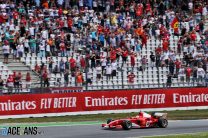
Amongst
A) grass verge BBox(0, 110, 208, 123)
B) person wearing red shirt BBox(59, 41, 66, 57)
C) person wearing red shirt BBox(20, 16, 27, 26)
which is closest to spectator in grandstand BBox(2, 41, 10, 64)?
person wearing red shirt BBox(20, 16, 27, 26)

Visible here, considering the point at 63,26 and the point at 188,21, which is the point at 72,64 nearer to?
the point at 63,26

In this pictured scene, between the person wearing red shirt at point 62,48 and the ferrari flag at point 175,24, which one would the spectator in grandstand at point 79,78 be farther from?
the ferrari flag at point 175,24

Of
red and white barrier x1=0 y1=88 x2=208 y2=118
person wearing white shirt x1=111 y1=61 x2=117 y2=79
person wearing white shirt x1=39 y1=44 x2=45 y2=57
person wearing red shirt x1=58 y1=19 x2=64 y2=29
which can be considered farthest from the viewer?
person wearing red shirt x1=58 y1=19 x2=64 y2=29

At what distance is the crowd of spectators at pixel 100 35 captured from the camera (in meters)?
39.9

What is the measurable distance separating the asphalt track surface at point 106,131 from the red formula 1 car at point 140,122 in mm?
221

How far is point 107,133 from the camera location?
2511cm

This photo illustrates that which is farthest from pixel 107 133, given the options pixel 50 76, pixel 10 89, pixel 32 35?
pixel 32 35

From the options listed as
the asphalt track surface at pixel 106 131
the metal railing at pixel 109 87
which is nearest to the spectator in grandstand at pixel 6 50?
the metal railing at pixel 109 87

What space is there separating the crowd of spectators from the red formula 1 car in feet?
34.7

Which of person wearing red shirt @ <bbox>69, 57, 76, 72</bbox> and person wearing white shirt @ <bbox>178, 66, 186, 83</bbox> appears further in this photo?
person wearing white shirt @ <bbox>178, 66, 186, 83</bbox>

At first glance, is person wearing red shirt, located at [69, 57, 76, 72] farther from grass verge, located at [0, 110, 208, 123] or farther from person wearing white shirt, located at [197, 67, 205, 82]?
person wearing white shirt, located at [197, 67, 205, 82]

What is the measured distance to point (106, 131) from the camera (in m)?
25.9

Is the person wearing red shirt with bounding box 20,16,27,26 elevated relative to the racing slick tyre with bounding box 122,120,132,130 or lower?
elevated

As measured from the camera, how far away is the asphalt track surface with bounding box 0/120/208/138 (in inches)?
969
